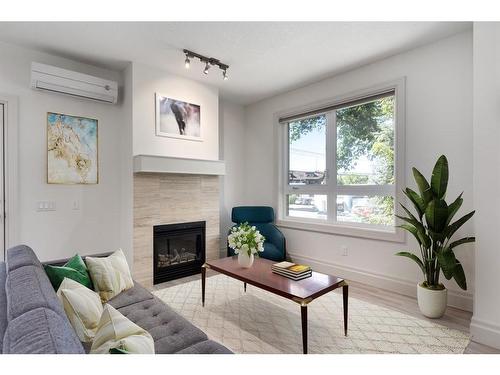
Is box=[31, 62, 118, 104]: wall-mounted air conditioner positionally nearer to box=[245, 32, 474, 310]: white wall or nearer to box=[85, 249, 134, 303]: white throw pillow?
box=[85, 249, 134, 303]: white throw pillow

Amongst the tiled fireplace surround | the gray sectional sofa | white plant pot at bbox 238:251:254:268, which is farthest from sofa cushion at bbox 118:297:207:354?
the tiled fireplace surround

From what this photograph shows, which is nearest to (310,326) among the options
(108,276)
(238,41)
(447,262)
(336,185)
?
(447,262)

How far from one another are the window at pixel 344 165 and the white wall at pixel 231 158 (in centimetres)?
88

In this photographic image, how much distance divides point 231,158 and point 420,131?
2.84 m

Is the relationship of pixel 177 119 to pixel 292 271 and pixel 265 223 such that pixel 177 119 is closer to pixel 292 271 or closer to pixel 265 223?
pixel 265 223

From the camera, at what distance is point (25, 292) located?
1102mm

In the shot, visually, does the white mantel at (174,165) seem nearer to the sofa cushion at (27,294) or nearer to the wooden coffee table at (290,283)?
the wooden coffee table at (290,283)

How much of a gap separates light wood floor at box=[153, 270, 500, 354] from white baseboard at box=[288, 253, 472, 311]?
6 cm

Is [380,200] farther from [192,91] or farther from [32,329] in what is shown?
[32,329]

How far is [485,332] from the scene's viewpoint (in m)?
2.03

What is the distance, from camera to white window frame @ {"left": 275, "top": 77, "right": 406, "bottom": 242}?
10.0 feet

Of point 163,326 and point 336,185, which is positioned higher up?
point 336,185
